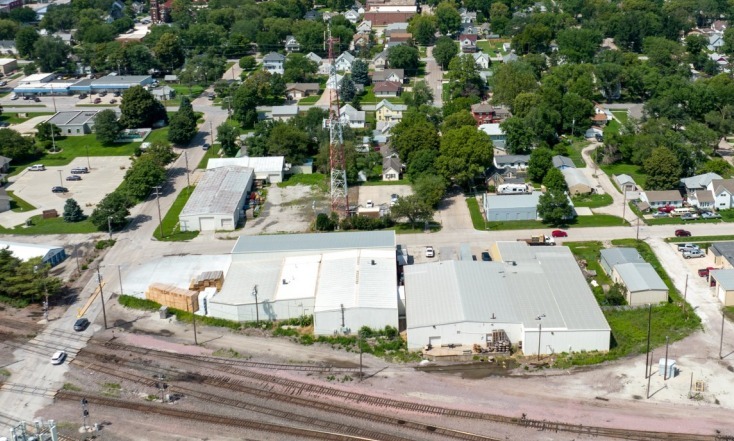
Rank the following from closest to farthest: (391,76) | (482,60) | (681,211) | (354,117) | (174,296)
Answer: (174,296) < (681,211) < (354,117) < (391,76) < (482,60)

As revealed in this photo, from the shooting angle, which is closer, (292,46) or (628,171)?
(628,171)

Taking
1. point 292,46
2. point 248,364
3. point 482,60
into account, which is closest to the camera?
point 248,364

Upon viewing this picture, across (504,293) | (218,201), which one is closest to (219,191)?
(218,201)

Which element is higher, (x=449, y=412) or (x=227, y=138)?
(x=227, y=138)

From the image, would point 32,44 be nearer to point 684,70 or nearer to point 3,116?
point 3,116

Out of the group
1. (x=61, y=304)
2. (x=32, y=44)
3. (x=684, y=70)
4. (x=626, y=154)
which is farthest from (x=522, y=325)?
(x=32, y=44)

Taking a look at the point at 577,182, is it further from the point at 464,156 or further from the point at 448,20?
the point at 448,20
